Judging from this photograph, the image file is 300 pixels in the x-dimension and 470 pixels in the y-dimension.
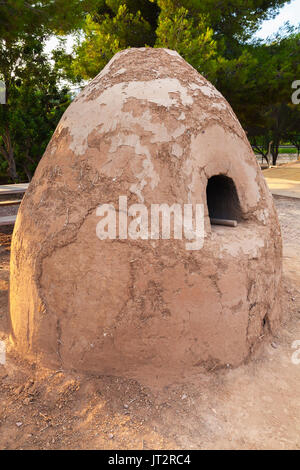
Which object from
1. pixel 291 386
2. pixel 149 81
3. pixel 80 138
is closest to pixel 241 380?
pixel 291 386

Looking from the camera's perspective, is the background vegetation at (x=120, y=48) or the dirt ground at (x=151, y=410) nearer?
the dirt ground at (x=151, y=410)

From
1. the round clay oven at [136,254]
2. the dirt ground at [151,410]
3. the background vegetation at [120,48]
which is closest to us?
the dirt ground at [151,410]

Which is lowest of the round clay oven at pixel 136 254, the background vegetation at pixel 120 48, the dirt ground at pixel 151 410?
the dirt ground at pixel 151 410

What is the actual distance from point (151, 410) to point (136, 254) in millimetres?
1099

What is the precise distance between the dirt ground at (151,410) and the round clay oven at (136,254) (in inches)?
5.4

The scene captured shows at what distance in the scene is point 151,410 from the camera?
234 centimetres

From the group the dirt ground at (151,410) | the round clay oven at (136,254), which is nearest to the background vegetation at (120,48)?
the round clay oven at (136,254)

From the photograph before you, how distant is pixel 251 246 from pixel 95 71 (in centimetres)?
825

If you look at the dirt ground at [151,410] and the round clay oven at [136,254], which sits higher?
the round clay oven at [136,254]

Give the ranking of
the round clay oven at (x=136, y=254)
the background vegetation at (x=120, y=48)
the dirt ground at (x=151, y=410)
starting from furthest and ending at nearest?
the background vegetation at (x=120, y=48) → the round clay oven at (x=136, y=254) → the dirt ground at (x=151, y=410)

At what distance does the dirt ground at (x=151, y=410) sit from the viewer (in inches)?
84.7

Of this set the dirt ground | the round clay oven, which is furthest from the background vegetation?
the dirt ground

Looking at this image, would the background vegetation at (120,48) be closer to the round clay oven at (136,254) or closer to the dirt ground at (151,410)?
the round clay oven at (136,254)

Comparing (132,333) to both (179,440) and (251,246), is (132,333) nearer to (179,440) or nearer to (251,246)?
(179,440)
